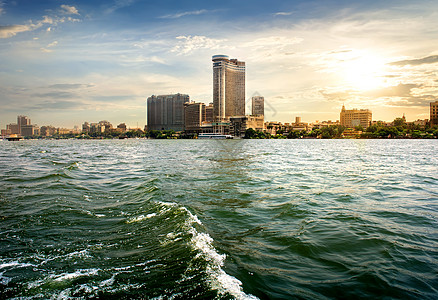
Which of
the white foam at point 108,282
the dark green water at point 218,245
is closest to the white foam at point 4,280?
the dark green water at point 218,245

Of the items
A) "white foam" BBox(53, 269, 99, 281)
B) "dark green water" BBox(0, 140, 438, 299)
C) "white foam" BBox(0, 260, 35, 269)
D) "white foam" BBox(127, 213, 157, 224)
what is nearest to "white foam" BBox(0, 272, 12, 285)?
"dark green water" BBox(0, 140, 438, 299)

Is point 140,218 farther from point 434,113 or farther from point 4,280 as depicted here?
point 434,113

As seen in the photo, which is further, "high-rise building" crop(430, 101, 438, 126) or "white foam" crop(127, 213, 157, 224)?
"high-rise building" crop(430, 101, 438, 126)

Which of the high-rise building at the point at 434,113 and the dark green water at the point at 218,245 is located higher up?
the high-rise building at the point at 434,113

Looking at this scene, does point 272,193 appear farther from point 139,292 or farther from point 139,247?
point 139,292

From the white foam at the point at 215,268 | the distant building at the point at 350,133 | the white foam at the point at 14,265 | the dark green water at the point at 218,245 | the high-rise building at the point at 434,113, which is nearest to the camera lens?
the white foam at the point at 215,268

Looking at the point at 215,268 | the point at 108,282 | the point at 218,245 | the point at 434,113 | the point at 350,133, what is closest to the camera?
the point at 108,282

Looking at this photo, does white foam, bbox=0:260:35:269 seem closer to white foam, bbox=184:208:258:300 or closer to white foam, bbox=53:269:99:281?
white foam, bbox=53:269:99:281

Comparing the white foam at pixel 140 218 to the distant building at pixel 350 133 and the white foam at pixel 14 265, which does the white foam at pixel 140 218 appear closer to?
the white foam at pixel 14 265

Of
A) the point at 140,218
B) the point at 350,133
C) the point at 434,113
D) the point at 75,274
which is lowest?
the point at 140,218

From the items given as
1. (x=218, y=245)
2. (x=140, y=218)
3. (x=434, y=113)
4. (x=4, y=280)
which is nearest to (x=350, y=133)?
(x=434, y=113)

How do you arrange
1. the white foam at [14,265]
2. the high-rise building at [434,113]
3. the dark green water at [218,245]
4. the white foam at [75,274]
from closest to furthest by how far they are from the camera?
1. the dark green water at [218,245]
2. the white foam at [75,274]
3. the white foam at [14,265]
4. the high-rise building at [434,113]

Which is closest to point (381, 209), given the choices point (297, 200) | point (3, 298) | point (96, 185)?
point (297, 200)

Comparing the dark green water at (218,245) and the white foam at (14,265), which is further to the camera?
the white foam at (14,265)
